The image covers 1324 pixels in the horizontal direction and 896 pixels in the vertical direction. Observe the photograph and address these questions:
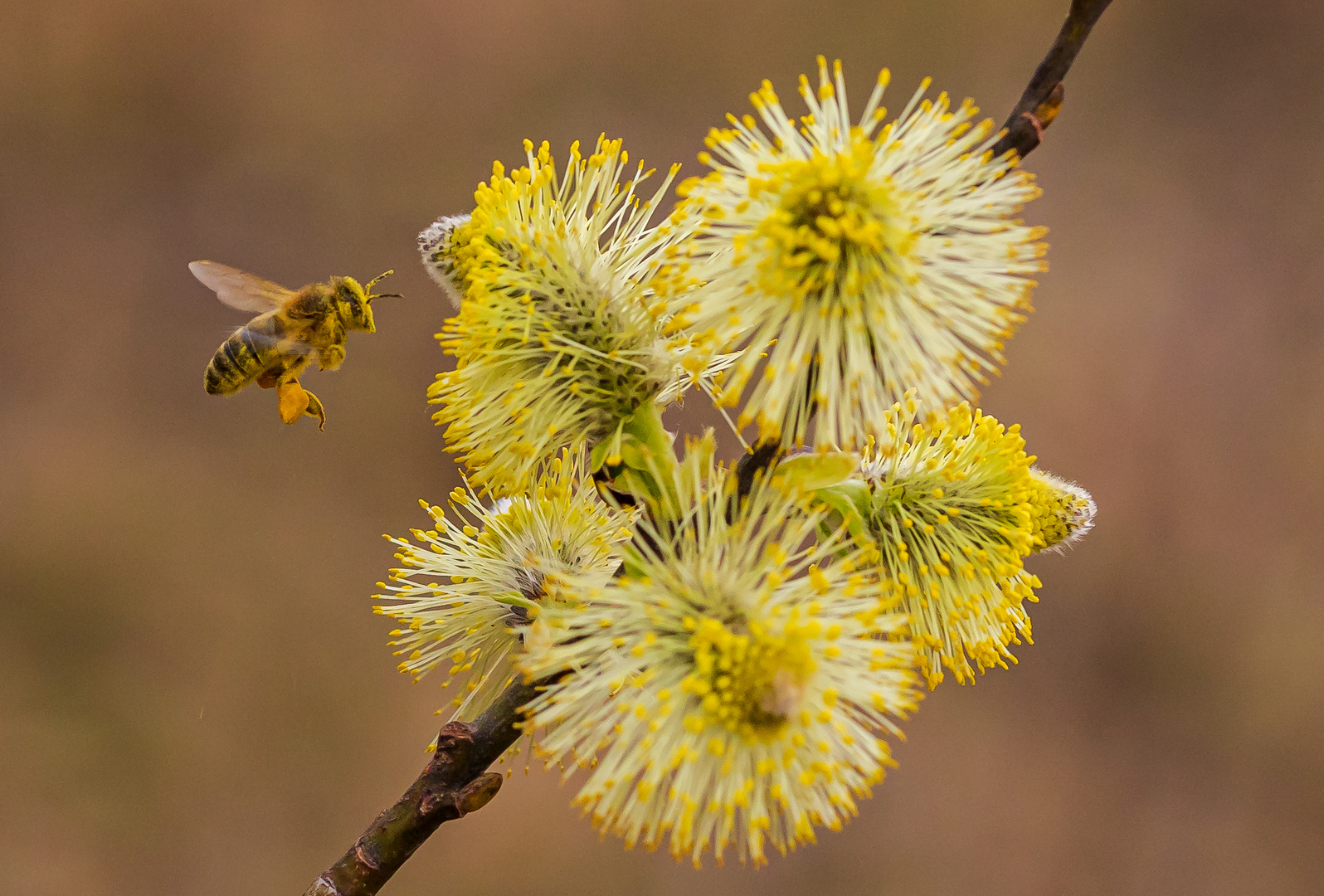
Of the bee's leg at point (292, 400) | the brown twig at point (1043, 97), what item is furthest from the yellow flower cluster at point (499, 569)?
the brown twig at point (1043, 97)

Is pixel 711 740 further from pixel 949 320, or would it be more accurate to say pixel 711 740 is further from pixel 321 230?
pixel 321 230

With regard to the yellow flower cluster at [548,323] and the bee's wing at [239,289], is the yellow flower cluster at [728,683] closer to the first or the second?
the yellow flower cluster at [548,323]

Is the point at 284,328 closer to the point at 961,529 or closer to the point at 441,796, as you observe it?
the point at 441,796

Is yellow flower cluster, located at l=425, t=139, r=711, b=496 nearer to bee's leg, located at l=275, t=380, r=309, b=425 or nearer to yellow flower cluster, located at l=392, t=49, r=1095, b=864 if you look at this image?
yellow flower cluster, located at l=392, t=49, r=1095, b=864

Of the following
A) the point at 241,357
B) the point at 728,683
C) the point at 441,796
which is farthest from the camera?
the point at 241,357

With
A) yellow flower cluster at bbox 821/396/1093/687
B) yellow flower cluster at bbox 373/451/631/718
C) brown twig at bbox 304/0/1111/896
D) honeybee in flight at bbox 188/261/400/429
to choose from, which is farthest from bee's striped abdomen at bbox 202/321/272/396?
yellow flower cluster at bbox 821/396/1093/687

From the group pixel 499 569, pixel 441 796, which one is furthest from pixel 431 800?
pixel 499 569
